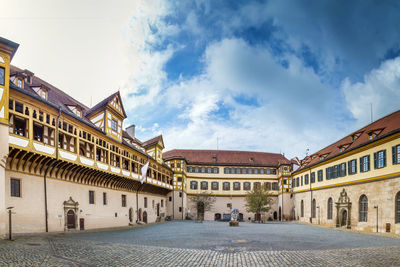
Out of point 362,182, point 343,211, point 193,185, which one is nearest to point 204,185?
point 193,185

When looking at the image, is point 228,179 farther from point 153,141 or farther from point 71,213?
point 71,213

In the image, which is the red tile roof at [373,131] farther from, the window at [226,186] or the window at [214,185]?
the window at [214,185]

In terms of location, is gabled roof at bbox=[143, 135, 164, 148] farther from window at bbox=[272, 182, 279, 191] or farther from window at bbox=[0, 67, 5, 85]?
window at bbox=[0, 67, 5, 85]

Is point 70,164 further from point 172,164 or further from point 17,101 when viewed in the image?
point 172,164

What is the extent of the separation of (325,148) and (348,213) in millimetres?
15464

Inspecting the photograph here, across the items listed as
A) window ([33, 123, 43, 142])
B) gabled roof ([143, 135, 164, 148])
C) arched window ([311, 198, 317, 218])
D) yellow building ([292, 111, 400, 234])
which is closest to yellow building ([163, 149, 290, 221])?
gabled roof ([143, 135, 164, 148])

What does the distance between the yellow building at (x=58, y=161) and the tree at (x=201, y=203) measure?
2083 centimetres

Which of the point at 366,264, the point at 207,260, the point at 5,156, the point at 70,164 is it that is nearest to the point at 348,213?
the point at 366,264

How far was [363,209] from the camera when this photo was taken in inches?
1180

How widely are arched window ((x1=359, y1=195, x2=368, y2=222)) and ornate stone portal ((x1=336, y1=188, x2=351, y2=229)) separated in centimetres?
209

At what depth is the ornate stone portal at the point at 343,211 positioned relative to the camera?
32.5 metres

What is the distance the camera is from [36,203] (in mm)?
20391

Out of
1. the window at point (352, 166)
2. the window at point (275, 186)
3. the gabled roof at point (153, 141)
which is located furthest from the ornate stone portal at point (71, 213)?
the window at point (275, 186)

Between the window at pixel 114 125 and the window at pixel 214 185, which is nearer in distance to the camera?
the window at pixel 114 125
